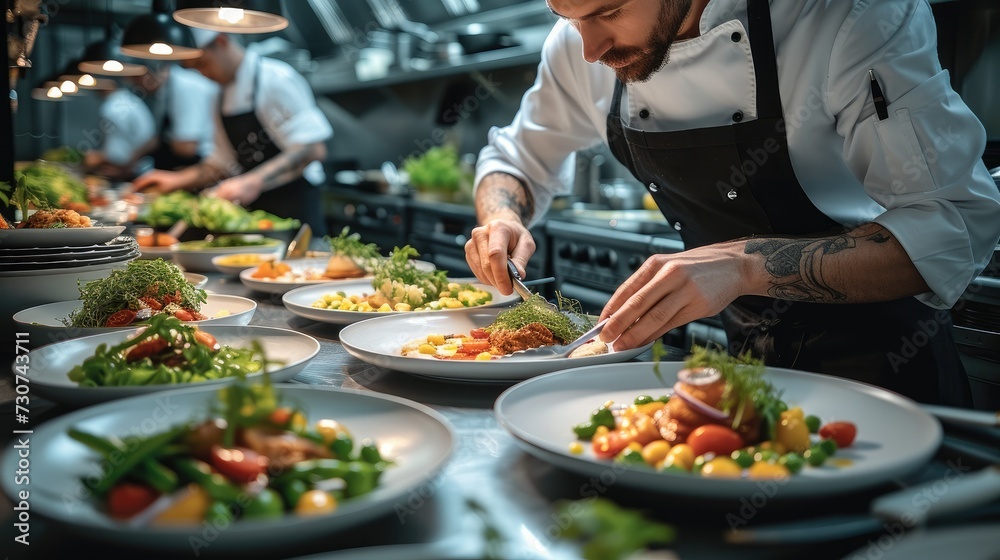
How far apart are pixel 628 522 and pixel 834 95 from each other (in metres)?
1.35

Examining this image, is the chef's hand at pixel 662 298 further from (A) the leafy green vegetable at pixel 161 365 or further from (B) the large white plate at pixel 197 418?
(A) the leafy green vegetable at pixel 161 365

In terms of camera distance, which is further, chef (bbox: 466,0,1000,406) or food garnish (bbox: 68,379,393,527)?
chef (bbox: 466,0,1000,406)

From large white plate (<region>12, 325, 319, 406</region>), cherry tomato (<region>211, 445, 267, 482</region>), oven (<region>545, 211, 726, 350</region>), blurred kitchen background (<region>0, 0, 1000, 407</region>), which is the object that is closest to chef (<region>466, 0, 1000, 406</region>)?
large white plate (<region>12, 325, 319, 406</region>)

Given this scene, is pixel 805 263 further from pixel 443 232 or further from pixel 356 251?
pixel 443 232

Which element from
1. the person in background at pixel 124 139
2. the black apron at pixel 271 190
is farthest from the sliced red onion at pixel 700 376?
the person in background at pixel 124 139

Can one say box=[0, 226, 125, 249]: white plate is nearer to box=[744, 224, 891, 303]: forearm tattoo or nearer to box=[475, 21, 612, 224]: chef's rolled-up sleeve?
box=[475, 21, 612, 224]: chef's rolled-up sleeve

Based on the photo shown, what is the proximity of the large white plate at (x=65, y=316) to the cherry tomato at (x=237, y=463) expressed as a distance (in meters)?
0.72

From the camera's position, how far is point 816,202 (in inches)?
71.2

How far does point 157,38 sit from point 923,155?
2.71 metres

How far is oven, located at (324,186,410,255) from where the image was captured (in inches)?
229

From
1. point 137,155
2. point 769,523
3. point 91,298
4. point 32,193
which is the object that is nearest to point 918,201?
point 769,523

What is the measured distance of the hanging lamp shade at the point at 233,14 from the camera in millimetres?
2230

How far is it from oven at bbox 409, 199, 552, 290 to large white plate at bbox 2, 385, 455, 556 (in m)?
3.44

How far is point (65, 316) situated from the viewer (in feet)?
5.18
